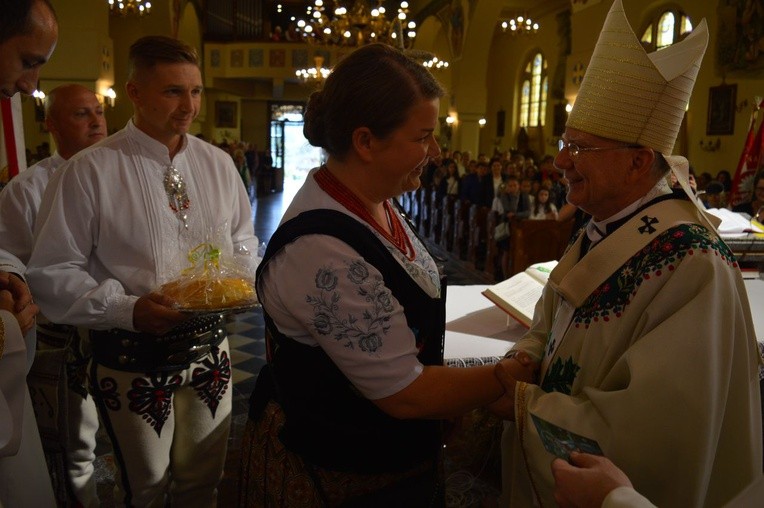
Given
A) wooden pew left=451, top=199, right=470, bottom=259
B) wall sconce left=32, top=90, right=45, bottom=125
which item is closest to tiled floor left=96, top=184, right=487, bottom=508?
wooden pew left=451, top=199, right=470, bottom=259

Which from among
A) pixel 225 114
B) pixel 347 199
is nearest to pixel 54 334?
pixel 347 199

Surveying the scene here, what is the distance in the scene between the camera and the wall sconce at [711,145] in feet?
33.0

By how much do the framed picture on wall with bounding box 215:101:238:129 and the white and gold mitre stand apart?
67.4ft

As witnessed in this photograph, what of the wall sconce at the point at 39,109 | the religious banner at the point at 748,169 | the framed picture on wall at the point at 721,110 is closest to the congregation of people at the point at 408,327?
the religious banner at the point at 748,169

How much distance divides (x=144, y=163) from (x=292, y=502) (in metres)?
1.23

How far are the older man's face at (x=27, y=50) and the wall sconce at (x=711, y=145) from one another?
1047 cm

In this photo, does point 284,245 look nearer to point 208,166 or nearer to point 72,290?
point 72,290

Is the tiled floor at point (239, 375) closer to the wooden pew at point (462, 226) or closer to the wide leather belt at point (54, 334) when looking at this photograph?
the wooden pew at point (462, 226)

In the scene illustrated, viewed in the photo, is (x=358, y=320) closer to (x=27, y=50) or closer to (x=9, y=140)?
(x=27, y=50)

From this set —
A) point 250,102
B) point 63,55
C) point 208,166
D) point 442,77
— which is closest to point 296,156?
point 250,102

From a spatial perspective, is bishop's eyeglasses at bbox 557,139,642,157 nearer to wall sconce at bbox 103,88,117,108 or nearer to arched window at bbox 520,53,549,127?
wall sconce at bbox 103,88,117,108

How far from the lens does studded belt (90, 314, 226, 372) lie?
1.99 meters

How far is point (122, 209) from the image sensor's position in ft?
6.74

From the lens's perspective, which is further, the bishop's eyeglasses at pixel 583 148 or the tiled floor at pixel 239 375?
the tiled floor at pixel 239 375
